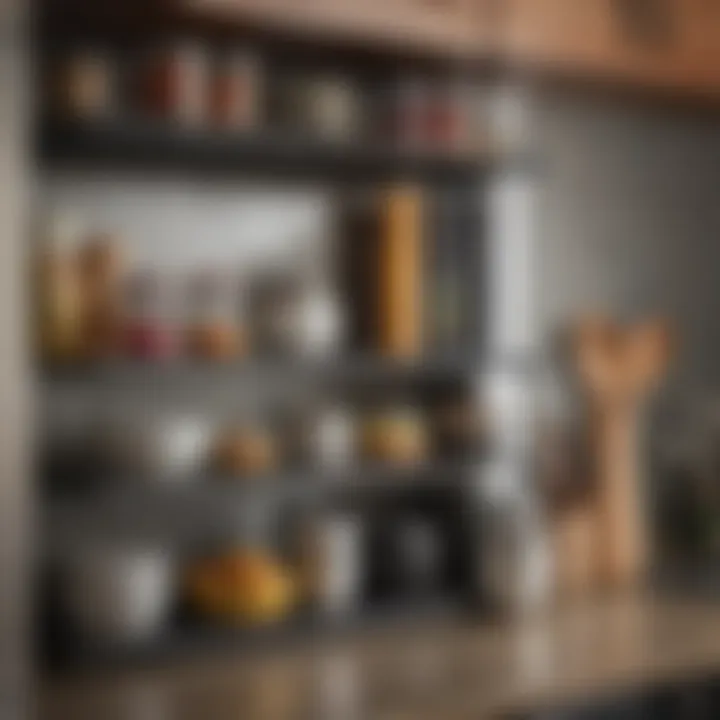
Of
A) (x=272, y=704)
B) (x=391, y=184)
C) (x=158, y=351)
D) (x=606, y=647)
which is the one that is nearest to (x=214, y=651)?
(x=272, y=704)

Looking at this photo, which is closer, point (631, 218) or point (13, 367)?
point (13, 367)

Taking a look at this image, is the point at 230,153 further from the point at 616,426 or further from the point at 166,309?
the point at 616,426

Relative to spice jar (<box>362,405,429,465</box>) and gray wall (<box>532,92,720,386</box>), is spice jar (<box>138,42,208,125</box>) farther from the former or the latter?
gray wall (<box>532,92,720,386</box>)

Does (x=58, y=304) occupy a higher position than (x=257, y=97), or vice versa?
(x=257, y=97)

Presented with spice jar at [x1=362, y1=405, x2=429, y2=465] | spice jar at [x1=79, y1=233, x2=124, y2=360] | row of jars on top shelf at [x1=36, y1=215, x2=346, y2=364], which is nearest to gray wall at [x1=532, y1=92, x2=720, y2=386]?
spice jar at [x1=362, y1=405, x2=429, y2=465]

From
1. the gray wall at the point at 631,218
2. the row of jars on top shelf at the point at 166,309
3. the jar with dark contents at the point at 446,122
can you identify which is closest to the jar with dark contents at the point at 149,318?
the row of jars on top shelf at the point at 166,309

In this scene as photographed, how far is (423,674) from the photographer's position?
185 centimetres

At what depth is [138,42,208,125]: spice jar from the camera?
194 cm

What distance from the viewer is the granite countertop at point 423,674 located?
5.61 feet

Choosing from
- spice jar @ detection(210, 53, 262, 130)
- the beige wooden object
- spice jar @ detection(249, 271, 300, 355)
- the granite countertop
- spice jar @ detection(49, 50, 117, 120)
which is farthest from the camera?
the beige wooden object

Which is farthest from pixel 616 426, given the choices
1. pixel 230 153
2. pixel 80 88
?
pixel 80 88

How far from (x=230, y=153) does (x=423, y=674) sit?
77cm

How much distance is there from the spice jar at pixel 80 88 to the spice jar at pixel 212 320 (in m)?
0.30

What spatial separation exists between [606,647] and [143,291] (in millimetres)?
805
